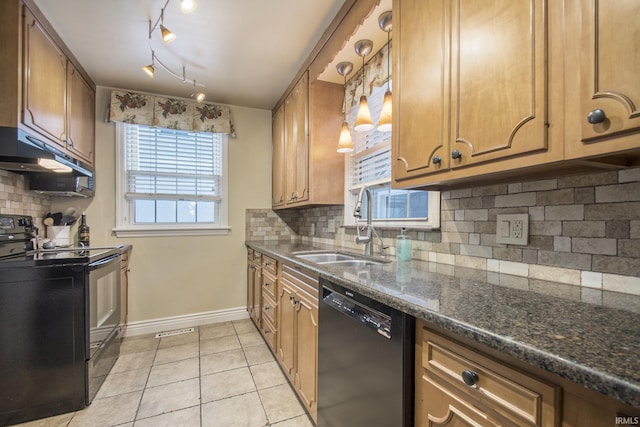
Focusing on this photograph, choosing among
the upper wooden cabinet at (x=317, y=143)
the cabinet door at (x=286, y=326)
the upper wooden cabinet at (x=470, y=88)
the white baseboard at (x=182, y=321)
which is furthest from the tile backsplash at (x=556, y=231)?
the white baseboard at (x=182, y=321)

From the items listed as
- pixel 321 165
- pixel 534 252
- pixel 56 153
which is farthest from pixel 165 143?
pixel 534 252

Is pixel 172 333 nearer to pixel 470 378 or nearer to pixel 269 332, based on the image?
pixel 269 332

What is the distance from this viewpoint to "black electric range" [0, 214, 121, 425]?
1.62m

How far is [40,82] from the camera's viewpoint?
182 cm

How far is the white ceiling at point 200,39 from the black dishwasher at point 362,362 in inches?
66.6

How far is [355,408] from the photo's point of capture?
1089mm

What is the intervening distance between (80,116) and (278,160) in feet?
5.75

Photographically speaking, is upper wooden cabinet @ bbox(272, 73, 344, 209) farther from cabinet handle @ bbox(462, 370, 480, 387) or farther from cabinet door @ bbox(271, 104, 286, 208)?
cabinet handle @ bbox(462, 370, 480, 387)

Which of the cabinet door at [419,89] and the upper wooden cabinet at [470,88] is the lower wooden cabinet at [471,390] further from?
the cabinet door at [419,89]

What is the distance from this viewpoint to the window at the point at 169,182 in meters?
2.88

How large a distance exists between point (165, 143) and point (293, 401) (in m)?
2.72

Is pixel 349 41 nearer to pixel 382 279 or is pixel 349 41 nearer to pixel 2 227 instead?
pixel 382 279

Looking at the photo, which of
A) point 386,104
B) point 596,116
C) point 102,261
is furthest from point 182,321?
point 596,116

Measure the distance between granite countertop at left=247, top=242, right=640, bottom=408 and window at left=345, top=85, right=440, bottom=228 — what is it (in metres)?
0.54
